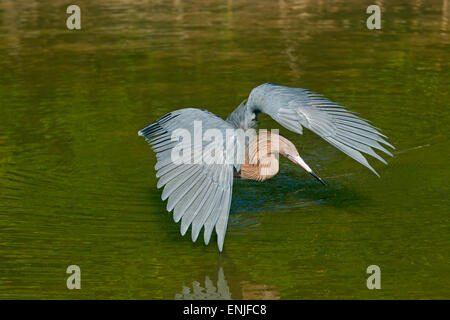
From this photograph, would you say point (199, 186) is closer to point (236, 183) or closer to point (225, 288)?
point (225, 288)

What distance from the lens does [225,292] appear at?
5.04 metres

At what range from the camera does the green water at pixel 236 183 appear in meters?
5.25

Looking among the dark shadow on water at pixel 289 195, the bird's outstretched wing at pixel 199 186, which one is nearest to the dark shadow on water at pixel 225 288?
the bird's outstretched wing at pixel 199 186

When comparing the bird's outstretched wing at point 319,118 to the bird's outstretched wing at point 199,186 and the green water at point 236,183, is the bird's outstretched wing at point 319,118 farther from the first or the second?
the green water at point 236,183

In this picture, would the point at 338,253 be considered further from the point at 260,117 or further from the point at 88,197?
the point at 260,117

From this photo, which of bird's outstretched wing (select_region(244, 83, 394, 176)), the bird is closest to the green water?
the bird

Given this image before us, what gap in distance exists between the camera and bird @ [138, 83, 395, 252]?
5.25 meters

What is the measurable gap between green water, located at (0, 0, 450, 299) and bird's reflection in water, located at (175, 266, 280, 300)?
0.07ft

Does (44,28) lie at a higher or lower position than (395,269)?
higher

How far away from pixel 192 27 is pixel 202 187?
28.6 feet

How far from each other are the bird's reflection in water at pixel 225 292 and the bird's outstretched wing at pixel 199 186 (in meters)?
0.27

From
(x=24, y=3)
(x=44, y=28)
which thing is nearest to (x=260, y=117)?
(x=44, y=28)

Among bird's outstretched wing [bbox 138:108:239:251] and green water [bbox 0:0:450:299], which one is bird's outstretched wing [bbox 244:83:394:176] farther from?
green water [bbox 0:0:450:299]

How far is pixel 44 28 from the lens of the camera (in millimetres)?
13805
